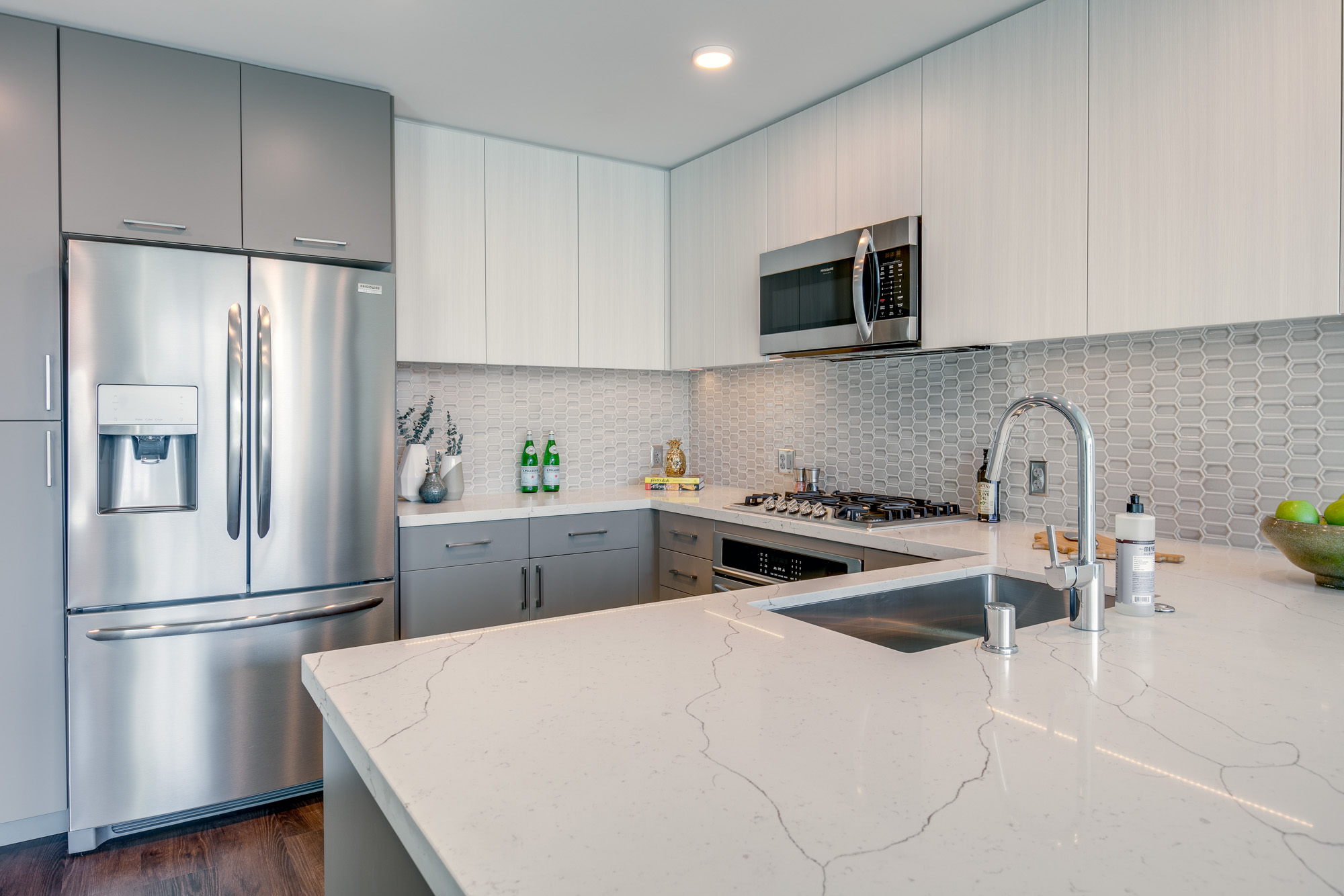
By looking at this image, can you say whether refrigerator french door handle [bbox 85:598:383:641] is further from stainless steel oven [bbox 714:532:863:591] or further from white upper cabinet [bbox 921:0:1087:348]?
white upper cabinet [bbox 921:0:1087:348]

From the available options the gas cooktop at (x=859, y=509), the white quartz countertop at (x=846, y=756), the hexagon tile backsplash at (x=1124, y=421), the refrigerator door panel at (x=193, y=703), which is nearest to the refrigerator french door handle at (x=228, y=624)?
the refrigerator door panel at (x=193, y=703)

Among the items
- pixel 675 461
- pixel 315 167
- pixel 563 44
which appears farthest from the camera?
pixel 675 461

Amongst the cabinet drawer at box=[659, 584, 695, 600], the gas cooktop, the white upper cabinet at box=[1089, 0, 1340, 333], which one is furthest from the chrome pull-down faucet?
the cabinet drawer at box=[659, 584, 695, 600]

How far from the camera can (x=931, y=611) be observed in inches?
65.5

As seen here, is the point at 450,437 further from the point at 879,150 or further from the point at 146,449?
the point at 879,150

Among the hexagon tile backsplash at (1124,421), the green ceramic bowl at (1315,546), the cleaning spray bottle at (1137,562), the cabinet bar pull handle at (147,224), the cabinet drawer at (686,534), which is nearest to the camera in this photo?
the cleaning spray bottle at (1137,562)

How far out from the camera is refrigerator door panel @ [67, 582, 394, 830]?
7.35ft

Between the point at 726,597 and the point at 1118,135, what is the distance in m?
1.57

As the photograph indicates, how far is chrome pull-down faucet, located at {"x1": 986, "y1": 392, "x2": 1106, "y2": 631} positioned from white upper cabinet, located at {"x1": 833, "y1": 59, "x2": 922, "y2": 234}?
59.8 inches

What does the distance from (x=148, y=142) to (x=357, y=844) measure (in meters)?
2.27

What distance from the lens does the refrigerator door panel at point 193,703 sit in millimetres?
2240

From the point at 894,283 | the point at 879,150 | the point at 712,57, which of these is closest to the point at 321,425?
the point at 712,57

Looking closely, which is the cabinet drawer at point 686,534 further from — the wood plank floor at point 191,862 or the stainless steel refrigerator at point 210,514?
the wood plank floor at point 191,862

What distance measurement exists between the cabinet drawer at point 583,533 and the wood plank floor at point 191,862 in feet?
3.73
